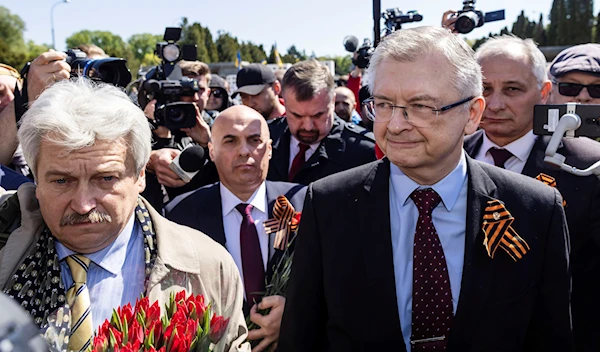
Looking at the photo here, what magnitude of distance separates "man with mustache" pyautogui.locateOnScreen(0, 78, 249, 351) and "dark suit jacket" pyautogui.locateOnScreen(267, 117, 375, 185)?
6.08 feet

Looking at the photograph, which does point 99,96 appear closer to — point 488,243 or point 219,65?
point 488,243

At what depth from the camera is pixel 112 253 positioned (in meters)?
2.18

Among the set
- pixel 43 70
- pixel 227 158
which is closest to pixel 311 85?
pixel 227 158

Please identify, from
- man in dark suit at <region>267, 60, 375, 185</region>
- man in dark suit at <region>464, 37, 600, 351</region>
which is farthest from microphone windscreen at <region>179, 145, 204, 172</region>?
man in dark suit at <region>464, 37, 600, 351</region>

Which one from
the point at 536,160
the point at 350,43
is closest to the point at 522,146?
the point at 536,160

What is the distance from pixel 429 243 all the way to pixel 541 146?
1.18 m

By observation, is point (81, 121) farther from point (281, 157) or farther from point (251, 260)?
point (281, 157)

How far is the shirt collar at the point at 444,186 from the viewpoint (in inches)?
82.0

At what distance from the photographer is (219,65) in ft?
131

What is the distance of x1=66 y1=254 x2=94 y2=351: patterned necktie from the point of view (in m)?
1.88

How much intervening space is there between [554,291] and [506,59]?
1395 millimetres

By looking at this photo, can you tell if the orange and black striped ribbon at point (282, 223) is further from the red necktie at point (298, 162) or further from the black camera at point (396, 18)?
the black camera at point (396, 18)

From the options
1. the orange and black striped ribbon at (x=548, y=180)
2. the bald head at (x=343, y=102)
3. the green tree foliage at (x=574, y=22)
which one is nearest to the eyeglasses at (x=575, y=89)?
the orange and black striped ribbon at (x=548, y=180)

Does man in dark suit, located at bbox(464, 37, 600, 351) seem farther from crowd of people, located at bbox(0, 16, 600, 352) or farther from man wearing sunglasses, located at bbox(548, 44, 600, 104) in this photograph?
crowd of people, located at bbox(0, 16, 600, 352)
